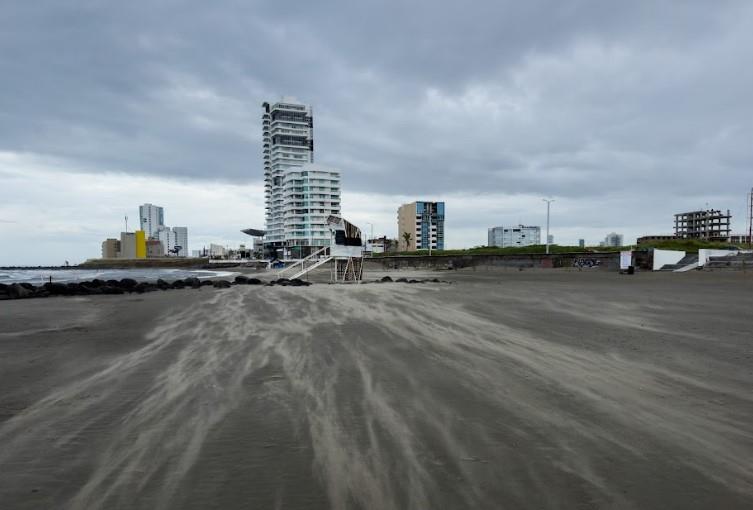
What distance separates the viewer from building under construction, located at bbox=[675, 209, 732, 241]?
114 meters

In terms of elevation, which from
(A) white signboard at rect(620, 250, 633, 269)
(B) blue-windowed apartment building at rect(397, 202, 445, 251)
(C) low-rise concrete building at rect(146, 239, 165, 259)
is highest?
(B) blue-windowed apartment building at rect(397, 202, 445, 251)

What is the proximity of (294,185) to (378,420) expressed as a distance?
139 metres

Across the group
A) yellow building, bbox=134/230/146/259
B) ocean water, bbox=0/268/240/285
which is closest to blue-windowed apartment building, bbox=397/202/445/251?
ocean water, bbox=0/268/240/285

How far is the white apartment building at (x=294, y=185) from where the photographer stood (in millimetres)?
135250

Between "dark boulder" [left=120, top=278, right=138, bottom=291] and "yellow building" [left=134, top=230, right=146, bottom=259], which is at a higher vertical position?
"yellow building" [left=134, top=230, right=146, bottom=259]

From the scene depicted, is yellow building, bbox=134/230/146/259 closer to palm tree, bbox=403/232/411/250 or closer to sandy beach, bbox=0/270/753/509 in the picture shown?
palm tree, bbox=403/232/411/250

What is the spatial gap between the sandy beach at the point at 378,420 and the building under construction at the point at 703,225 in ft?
455

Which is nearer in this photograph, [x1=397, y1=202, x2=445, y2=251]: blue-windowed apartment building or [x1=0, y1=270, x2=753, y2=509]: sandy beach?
[x1=0, y1=270, x2=753, y2=509]: sandy beach

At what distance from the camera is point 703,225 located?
394 feet

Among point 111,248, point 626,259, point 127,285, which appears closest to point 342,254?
point 127,285

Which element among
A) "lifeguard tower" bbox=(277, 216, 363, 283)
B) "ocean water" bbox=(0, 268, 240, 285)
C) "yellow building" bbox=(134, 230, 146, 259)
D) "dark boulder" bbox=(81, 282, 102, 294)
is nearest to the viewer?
"dark boulder" bbox=(81, 282, 102, 294)

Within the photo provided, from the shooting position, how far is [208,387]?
5.48m

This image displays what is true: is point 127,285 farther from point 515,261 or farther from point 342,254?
point 515,261

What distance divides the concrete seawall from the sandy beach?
47.3 m
